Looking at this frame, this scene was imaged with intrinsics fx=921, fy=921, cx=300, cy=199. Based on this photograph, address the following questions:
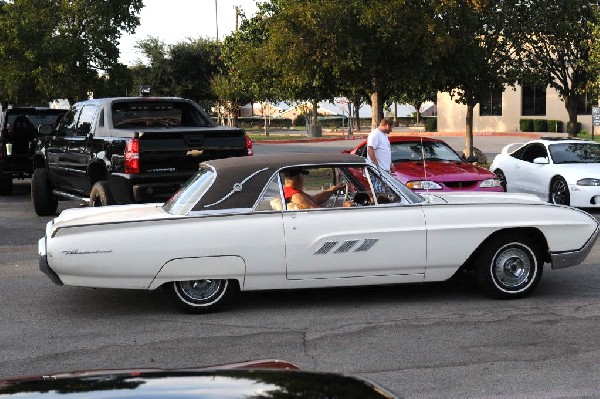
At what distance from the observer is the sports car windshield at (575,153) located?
1680cm

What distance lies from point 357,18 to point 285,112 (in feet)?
219

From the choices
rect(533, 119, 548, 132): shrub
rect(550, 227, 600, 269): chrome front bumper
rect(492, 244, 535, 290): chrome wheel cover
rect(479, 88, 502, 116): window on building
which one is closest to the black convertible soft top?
rect(492, 244, 535, 290): chrome wheel cover

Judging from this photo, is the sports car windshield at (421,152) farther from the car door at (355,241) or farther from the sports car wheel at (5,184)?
the sports car wheel at (5,184)

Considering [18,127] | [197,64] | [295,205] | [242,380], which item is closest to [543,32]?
[18,127]

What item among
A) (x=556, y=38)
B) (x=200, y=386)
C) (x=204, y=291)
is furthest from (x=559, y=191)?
(x=200, y=386)

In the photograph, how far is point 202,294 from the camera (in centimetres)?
795

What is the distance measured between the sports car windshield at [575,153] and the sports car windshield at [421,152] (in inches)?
96.2

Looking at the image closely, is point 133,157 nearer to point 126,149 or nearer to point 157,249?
point 126,149

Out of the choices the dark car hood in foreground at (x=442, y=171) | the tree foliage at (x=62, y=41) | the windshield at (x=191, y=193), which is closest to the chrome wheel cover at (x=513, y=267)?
the windshield at (x=191, y=193)

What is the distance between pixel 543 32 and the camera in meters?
28.4

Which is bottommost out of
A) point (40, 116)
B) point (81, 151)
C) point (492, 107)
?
point (81, 151)

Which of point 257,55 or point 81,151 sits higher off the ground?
point 257,55

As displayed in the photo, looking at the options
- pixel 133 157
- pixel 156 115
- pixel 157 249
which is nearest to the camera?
pixel 157 249

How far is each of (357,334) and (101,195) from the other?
18.8ft
